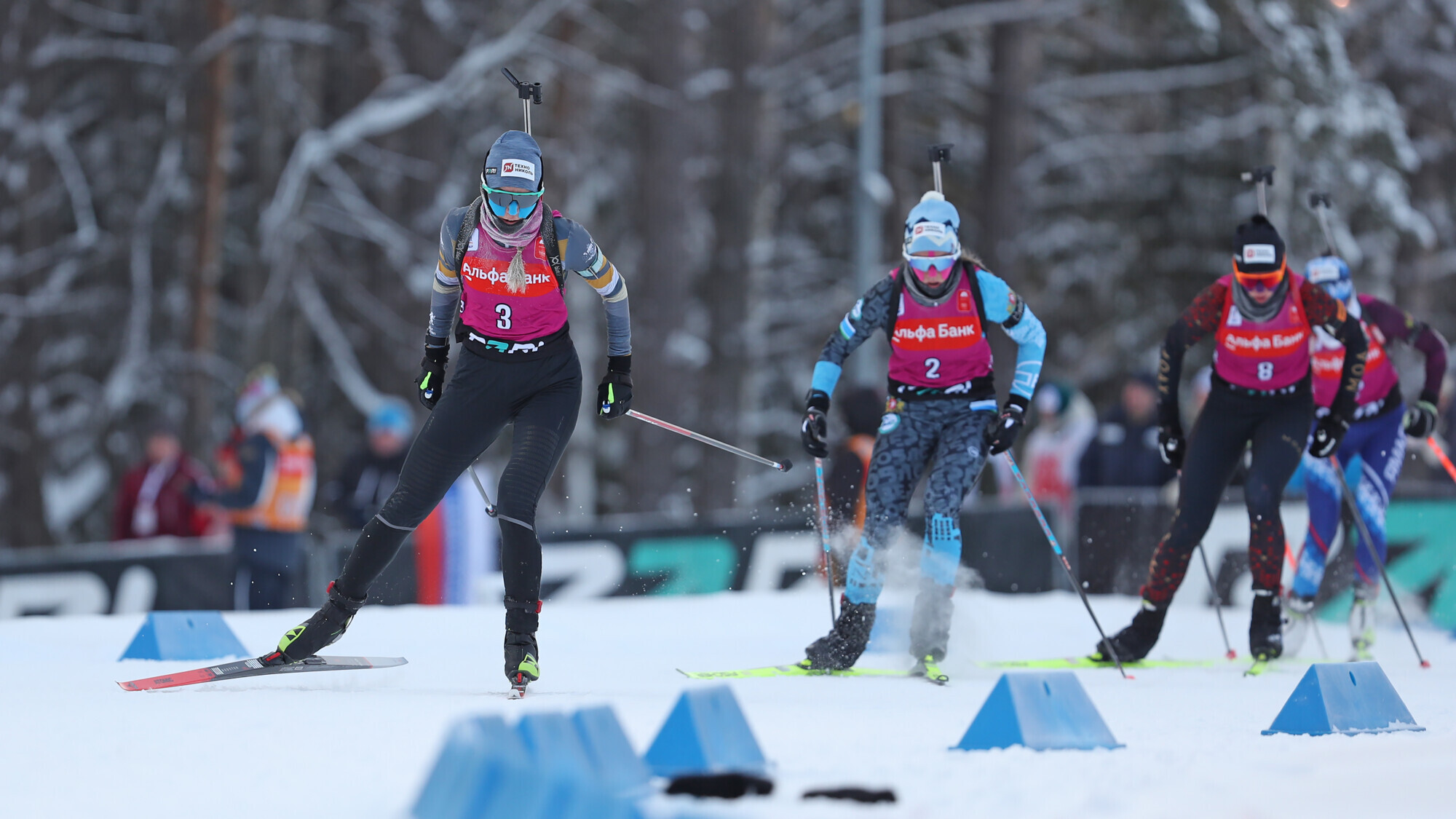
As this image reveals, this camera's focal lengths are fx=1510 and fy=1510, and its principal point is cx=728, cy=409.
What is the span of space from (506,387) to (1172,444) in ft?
11.4

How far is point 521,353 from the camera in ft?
18.4

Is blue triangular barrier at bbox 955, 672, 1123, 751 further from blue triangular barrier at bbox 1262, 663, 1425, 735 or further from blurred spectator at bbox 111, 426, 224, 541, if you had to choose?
blurred spectator at bbox 111, 426, 224, 541

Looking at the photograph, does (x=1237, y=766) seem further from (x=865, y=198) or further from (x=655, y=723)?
(x=865, y=198)

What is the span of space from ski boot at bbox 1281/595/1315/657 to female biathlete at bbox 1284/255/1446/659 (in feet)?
0.03

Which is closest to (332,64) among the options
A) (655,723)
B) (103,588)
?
(103,588)

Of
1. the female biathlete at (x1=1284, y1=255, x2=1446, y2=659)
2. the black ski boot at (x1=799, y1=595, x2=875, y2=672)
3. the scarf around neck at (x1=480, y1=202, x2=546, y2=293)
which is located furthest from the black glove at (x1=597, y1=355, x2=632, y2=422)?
the female biathlete at (x1=1284, y1=255, x2=1446, y2=659)

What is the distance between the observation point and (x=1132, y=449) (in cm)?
1158

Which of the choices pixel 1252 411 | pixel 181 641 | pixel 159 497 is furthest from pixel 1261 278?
pixel 159 497

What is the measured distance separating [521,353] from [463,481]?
4409mm

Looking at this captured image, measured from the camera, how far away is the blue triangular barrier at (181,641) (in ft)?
21.0

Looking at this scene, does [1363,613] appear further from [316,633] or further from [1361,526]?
[316,633]

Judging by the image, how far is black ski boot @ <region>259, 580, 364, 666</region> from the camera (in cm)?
545

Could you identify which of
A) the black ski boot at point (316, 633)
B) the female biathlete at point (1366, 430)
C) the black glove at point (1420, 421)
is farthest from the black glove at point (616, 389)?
the black glove at point (1420, 421)

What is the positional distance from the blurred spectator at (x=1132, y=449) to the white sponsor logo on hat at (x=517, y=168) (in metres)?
7.18
